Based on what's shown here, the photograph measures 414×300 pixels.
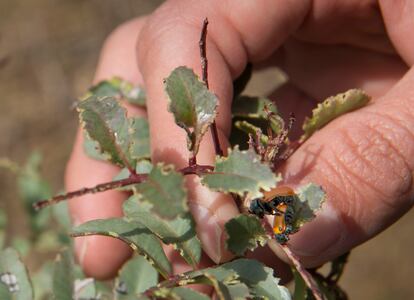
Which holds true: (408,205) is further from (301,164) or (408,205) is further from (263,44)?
(263,44)

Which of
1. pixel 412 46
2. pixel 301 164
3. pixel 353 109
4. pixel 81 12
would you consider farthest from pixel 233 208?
pixel 81 12

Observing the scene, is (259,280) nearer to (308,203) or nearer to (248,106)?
(308,203)

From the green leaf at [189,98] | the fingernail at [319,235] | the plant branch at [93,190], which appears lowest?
the fingernail at [319,235]

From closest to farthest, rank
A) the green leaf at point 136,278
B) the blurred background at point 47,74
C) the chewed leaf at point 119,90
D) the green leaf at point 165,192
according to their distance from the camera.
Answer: the green leaf at point 165,192
the green leaf at point 136,278
the chewed leaf at point 119,90
the blurred background at point 47,74

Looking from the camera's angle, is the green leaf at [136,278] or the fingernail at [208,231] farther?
the green leaf at [136,278]

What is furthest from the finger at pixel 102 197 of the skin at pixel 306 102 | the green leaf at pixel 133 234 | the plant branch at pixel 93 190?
the plant branch at pixel 93 190

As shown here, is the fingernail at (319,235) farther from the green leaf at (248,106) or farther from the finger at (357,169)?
the green leaf at (248,106)

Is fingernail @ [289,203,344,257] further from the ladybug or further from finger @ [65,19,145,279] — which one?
finger @ [65,19,145,279]
